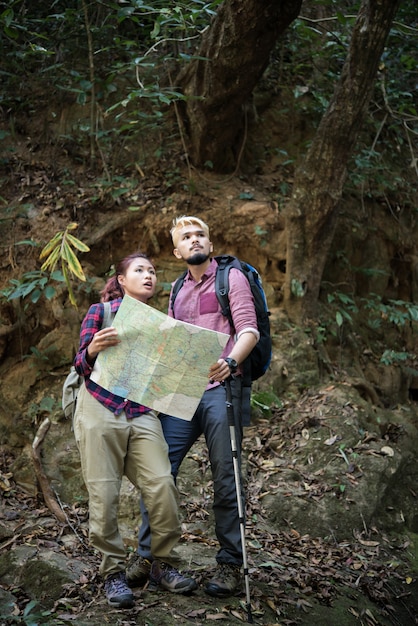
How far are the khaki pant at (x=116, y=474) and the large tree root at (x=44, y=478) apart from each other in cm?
203

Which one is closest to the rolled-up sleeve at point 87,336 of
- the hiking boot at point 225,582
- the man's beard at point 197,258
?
the man's beard at point 197,258

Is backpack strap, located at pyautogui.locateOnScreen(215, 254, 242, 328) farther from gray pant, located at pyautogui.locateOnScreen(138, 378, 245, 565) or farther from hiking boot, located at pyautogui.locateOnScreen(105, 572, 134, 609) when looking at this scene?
hiking boot, located at pyautogui.locateOnScreen(105, 572, 134, 609)

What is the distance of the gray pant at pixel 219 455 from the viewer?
3.95m

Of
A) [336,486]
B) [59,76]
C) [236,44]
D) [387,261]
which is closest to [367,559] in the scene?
[336,486]

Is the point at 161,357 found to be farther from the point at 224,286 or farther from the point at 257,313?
the point at 257,313

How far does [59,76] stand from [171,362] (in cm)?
627

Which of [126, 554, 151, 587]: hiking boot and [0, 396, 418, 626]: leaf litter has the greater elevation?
[126, 554, 151, 587]: hiking boot

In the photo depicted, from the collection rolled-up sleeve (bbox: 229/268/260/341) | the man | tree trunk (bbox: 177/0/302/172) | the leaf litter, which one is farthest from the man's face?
tree trunk (bbox: 177/0/302/172)

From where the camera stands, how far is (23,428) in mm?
6887

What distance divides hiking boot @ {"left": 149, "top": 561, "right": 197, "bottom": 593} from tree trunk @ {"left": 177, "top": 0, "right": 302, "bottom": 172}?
5173mm

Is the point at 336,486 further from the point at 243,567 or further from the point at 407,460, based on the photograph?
the point at 243,567

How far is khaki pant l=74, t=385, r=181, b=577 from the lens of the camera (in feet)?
12.2

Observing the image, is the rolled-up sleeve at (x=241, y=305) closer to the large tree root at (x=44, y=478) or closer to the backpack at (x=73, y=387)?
the backpack at (x=73, y=387)

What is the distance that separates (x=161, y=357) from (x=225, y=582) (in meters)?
1.53
